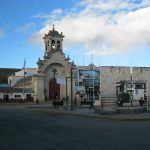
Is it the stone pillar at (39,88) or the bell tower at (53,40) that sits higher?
the bell tower at (53,40)

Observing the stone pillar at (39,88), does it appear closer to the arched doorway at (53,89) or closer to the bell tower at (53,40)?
the arched doorway at (53,89)

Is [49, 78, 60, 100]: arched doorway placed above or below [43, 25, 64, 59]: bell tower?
below

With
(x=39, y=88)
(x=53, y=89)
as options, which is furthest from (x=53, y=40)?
(x=39, y=88)

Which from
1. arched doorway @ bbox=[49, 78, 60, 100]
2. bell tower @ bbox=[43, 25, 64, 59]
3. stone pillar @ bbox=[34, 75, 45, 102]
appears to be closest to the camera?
stone pillar @ bbox=[34, 75, 45, 102]

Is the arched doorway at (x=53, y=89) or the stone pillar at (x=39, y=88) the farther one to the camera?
the arched doorway at (x=53, y=89)

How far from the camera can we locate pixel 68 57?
102m

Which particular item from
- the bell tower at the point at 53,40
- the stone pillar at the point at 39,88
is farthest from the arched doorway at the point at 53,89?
the bell tower at the point at 53,40

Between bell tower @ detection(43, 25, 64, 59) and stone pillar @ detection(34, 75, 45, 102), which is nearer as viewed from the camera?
stone pillar @ detection(34, 75, 45, 102)

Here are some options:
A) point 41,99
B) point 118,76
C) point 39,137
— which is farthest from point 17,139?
point 41,99

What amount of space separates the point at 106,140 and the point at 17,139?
3.66 metres

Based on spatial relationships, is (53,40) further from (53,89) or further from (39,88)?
(39,88)

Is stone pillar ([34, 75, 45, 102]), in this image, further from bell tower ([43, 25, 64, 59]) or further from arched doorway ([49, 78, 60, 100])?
bell tower ([43, 25, 64, 59])

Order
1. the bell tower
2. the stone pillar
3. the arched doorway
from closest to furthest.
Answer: the stone pillar, the arched doorway, the bell tower

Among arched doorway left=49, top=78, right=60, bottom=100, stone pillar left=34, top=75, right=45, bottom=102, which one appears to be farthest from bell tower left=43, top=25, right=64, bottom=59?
stone pillar left=34, top=75, right=45, bottom=102
